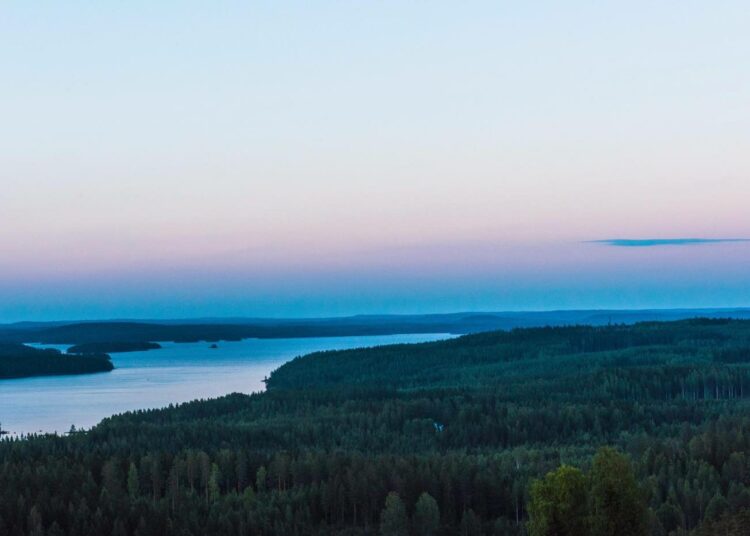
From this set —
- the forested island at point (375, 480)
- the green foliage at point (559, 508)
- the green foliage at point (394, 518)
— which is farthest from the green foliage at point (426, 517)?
the green foliage at point (559, 508)

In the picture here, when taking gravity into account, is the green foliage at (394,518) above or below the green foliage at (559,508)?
below

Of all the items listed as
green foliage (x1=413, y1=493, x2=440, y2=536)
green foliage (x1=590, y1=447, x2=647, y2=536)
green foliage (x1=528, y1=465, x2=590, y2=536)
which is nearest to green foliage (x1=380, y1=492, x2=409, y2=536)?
green foliage (x1=413, y1=493, x2=440, y2=536)

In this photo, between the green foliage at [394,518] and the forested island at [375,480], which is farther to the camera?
the green foliage at [394,518]

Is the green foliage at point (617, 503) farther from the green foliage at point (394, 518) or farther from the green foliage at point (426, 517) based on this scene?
the green foliage at point (394, 518)

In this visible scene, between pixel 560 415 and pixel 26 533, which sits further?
pixel 560 415

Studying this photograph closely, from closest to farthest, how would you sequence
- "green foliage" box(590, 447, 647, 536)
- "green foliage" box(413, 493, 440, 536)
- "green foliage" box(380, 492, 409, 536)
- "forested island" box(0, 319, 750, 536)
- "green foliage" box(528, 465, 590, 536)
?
"green foliage" box(528, 465, 590, 536)
"green foliage" box(590, 447, 647, 536)
"forested island" box(0, 319, 750, 536)
"green foliage" box(380, 492, 409, 536)
"green foliage" box(413, 493, 440, 536)

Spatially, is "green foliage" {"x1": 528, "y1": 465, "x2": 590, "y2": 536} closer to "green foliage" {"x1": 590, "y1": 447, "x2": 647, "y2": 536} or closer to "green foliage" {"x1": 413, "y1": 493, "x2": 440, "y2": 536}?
"green foliage" {"x1": 590, "y1": 447, "x2": 647, "y2": 536}

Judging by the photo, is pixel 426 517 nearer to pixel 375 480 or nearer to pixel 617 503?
pixel 375 480

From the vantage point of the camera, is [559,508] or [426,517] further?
[426,517]

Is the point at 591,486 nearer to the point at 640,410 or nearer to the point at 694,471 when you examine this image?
the point at 694,471

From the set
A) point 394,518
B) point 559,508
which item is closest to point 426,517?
point 394,518

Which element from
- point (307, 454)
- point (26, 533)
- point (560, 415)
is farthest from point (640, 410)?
point (26, 533)
